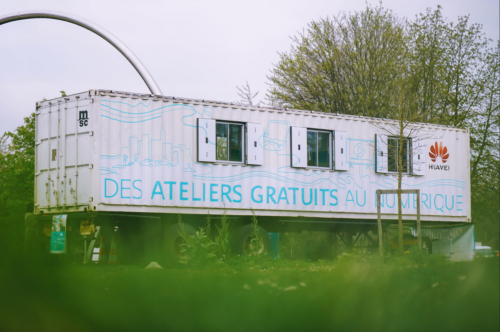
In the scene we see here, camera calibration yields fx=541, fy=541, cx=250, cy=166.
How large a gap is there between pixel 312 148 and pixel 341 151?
2.44 feet

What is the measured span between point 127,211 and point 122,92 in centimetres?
232

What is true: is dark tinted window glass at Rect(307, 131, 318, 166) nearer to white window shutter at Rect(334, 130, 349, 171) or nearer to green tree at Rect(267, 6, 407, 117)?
white window shutter at Rect(334, 130, 349, 171)

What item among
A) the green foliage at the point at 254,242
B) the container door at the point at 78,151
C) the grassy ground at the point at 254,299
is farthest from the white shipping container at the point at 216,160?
the grassy ground at the point at 254,299

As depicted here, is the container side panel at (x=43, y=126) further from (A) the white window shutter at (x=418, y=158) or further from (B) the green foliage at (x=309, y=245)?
(A) the white window shutter at (x=418, y=158)

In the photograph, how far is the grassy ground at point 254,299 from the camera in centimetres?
154

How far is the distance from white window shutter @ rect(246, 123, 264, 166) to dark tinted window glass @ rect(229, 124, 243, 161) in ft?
0.59

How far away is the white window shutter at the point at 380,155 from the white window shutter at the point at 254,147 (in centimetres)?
316

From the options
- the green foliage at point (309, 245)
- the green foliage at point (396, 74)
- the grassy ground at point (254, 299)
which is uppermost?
the green foliage at point (396, 74)

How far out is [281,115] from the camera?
12.3 m

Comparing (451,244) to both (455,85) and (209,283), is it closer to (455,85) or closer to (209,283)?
(455,85)

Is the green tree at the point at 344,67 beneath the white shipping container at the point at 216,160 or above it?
above

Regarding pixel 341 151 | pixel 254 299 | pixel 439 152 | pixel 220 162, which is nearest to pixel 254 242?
pixel 220 162

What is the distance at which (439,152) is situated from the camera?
14344mm

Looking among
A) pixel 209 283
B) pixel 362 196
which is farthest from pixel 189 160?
pixel 209 283
